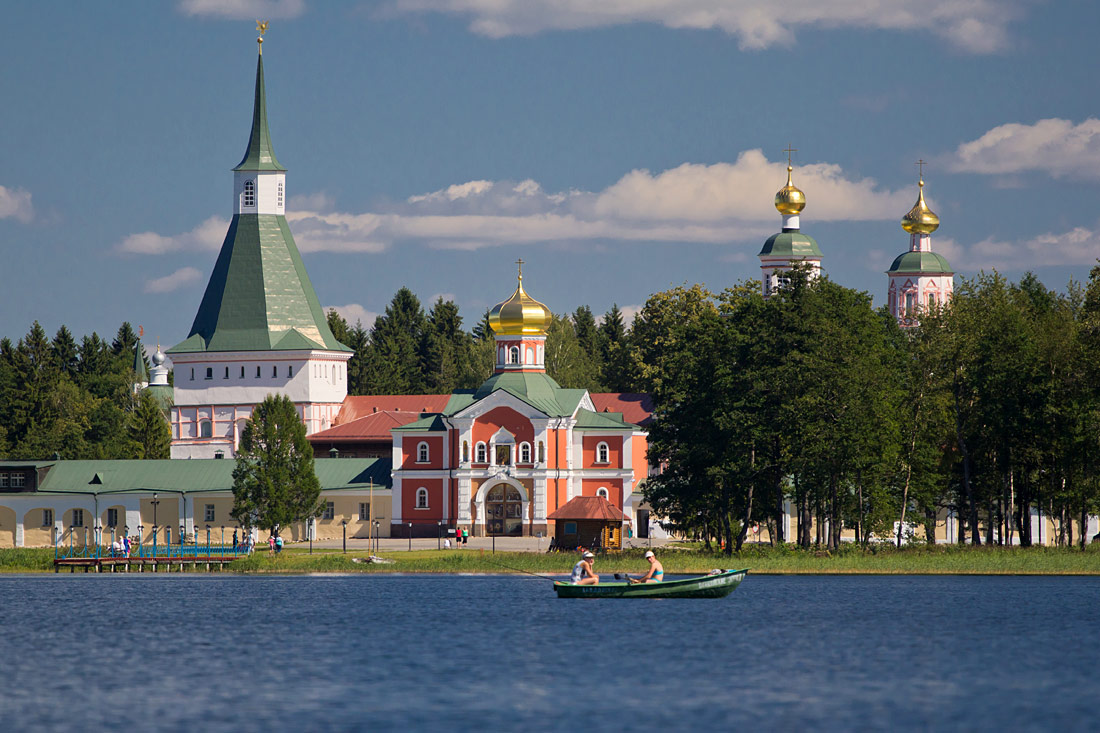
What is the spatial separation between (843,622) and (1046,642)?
708 centimetres

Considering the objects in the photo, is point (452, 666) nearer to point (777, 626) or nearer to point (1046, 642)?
point (777, 626)

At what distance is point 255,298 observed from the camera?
116188 mm

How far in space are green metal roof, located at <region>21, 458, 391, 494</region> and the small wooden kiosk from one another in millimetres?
24162

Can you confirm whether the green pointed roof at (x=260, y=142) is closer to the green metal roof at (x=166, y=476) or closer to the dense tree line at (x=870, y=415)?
the green metal roof at (x=166, y=476)

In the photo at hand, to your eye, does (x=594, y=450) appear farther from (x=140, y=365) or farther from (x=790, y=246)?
(x=140, y=365)

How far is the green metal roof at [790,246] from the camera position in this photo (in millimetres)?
120250

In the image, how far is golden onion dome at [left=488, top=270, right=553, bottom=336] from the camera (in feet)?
332

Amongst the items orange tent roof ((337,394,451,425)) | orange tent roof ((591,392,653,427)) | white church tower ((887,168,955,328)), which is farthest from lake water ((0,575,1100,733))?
white church tower ((887,168,955,328))

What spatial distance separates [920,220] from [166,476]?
62291 millimetres

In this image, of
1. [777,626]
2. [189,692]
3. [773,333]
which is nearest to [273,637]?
[189,692]

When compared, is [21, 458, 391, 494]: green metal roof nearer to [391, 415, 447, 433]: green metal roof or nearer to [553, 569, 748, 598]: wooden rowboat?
[391, 415, 447, 433]: green metal roof

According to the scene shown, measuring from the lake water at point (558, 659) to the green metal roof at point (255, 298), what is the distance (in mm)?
52450

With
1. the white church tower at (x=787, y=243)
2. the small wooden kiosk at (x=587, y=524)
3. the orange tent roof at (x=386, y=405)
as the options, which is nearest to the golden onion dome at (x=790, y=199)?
the white church tower at (x=787, y=243)

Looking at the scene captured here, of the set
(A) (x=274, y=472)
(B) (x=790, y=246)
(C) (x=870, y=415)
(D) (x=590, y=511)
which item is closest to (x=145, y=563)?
(A) (x=274, y=472)
